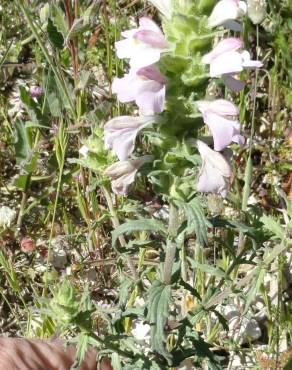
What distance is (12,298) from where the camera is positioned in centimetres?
251

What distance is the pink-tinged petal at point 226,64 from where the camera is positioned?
3.81 ft

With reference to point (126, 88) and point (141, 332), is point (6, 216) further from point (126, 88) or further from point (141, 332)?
point (126, 88)

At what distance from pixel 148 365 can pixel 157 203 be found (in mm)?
971

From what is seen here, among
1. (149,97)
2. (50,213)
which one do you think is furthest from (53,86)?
(149,97)

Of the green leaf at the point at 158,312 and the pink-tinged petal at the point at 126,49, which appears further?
the green leaf at the point at 158,312

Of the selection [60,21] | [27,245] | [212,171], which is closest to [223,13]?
[212,171]

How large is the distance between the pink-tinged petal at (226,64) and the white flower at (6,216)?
1653 mm

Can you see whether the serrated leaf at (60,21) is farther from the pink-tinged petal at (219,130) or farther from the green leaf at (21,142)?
the pink-tinged petal at (219,130)

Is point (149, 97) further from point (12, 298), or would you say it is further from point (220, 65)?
point (12, 298)

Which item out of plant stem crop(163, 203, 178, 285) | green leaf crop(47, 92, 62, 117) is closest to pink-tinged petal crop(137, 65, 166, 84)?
plant stem crop(163, 203, 178, 285)

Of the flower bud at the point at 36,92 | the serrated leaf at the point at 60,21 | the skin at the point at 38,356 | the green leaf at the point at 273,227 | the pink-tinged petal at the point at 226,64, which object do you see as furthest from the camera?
the flower bud at the point at 36,92

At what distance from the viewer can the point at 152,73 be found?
1183 millimetres

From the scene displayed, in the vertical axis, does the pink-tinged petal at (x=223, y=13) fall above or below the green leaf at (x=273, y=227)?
above

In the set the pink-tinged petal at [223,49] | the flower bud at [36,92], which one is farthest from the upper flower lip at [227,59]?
the flower bud at [36,92]
